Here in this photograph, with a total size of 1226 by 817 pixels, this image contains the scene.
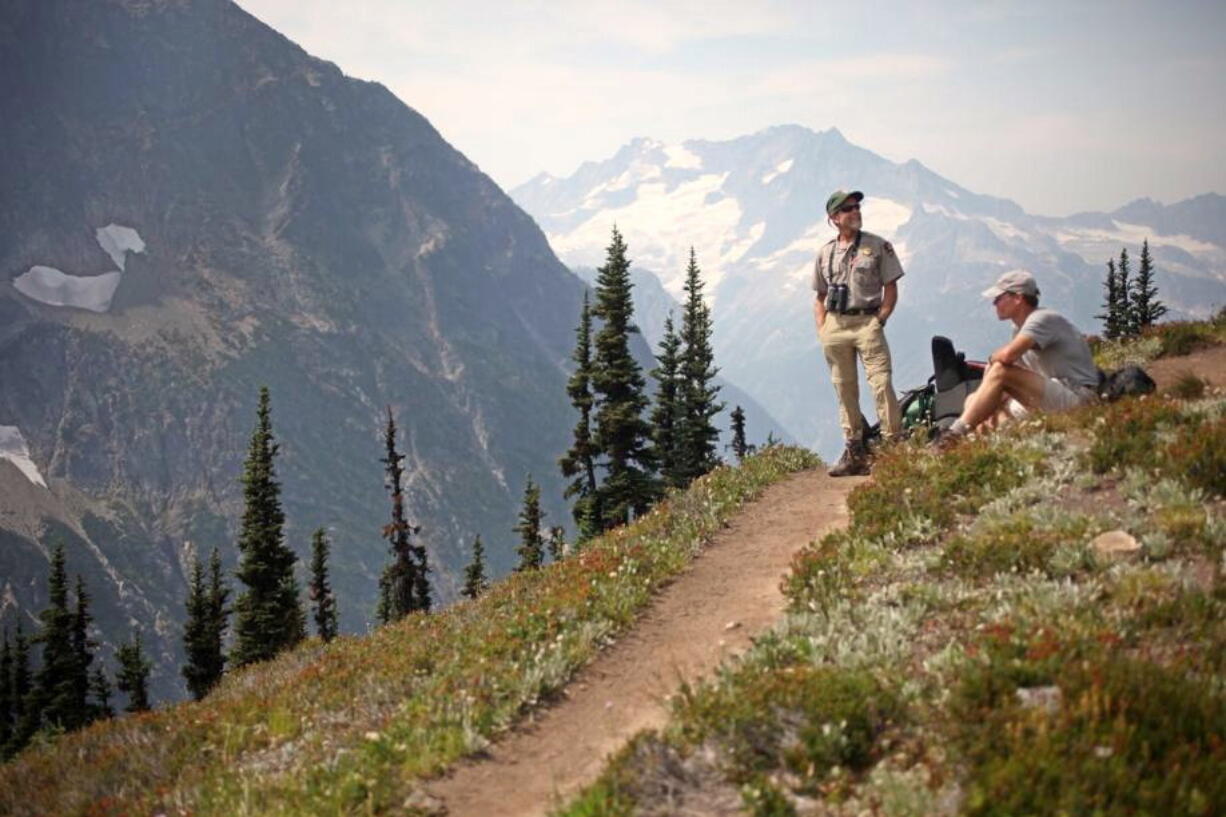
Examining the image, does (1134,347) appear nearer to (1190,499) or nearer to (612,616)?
(1190,499)

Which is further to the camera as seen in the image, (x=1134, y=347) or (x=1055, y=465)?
(x=1134, y=347)

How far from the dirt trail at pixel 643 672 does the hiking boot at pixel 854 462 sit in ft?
6.91

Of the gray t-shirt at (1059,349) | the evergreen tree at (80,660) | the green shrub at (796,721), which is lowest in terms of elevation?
the evergreen tree at (80,660)

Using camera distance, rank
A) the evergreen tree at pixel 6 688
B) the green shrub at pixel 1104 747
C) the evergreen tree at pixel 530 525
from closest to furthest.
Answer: the green shrub at pixel 1104 747 < the evergreen tree at pixel 530 525 < the evergreen tree at pixel 6 688

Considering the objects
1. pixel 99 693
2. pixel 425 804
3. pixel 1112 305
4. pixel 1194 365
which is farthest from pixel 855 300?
pixel 1112 305

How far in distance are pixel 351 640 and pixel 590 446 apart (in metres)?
26.2

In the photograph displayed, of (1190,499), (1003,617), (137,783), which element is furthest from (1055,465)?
(137,783)

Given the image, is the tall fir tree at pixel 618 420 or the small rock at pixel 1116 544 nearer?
the small rock at pixel 1116 544

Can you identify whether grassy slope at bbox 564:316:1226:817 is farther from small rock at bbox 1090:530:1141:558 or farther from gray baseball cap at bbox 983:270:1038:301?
gray baseball cap at bbox 983:270:1038:301

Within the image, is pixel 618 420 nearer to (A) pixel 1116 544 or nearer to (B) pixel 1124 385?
(B) pixel 1124 385

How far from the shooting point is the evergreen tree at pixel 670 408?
46.7 metres

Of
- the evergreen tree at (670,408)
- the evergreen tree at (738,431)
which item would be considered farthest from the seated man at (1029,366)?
the evergreen tree at (738,431)

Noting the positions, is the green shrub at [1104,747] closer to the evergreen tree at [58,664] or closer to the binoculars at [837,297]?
the binoculars at [837,297]

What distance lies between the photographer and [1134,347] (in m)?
18.5
